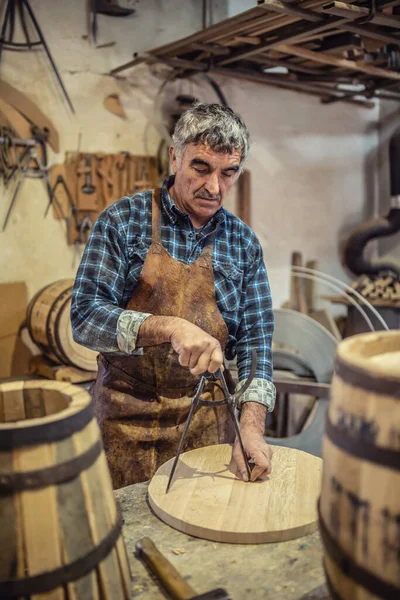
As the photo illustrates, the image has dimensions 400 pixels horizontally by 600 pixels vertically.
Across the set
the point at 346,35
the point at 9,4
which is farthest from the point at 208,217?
the point at 9,4

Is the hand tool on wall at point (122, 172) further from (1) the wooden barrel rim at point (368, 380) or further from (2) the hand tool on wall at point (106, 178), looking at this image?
(1) the wooden barrel rim at point (368, 380)

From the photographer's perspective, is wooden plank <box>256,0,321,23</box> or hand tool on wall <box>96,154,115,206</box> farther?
hand tool on wall <box>96,154,115,206</box>

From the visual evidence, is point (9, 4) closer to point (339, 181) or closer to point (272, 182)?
point (272, 182)

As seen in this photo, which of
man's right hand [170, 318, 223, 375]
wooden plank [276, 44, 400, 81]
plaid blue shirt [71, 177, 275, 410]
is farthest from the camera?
wooden plank [276, 44, 400, 81]

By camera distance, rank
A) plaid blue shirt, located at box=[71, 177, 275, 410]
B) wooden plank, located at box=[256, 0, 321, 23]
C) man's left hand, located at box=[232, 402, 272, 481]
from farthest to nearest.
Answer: wooden plank, located at box=[256, 0, 321, 23], plaid blue shirt, located at box=[71, 177, 275, 410], man's left hand, located at box=[232, 402, 272, 481]

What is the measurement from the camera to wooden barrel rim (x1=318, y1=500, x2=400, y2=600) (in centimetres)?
97

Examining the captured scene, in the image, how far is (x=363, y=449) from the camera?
3.24 feet

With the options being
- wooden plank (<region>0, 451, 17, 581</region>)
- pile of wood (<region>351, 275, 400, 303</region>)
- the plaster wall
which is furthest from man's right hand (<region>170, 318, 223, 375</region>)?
pile of wood (<region>351, 275, 400, 303</region>)

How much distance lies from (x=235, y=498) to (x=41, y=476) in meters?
0.90

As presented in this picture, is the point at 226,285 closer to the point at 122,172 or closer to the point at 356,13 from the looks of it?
the point at 356,13

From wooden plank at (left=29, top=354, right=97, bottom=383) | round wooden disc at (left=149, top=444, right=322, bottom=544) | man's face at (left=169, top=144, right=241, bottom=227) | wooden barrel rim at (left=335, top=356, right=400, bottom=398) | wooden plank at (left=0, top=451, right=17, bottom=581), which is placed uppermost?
man's face at (left=169, top=144, right=241, bottom=227)

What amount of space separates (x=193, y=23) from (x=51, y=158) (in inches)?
79.9

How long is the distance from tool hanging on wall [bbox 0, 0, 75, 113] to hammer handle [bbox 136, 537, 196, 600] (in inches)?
167

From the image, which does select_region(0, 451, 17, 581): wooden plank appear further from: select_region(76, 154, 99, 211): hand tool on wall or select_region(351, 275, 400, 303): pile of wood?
select_region(351, 275, 400, 303): pile of wood
